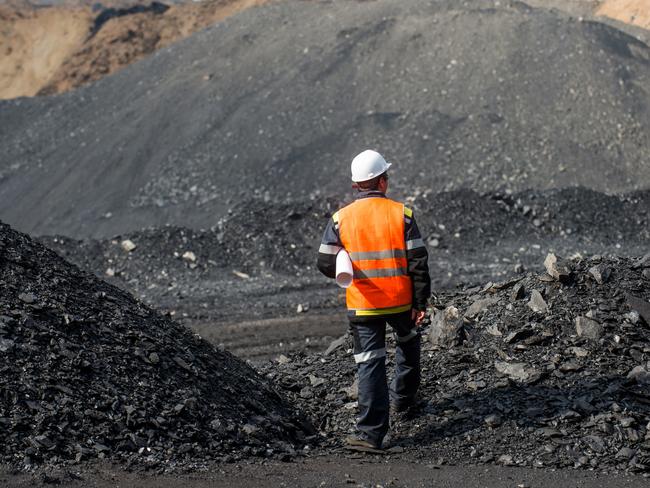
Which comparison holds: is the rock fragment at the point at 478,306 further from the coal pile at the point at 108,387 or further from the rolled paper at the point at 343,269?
the rolled paper at the point at 343,269

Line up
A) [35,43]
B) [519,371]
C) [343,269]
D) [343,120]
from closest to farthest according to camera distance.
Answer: [343,269]
[519,371]
[343,120]
[35,43]

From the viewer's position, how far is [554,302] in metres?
7.94

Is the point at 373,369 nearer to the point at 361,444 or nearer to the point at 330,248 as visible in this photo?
the point at 361,444

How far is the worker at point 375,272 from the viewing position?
253 inches

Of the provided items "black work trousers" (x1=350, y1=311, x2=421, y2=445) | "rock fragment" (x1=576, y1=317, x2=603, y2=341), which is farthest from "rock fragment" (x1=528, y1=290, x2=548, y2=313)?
"black work trousers" (x1=350, y1=311, x2=421, y2=445)

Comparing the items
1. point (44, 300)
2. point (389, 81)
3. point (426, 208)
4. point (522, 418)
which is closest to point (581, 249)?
point (426, 208)

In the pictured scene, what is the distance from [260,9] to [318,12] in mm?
1905

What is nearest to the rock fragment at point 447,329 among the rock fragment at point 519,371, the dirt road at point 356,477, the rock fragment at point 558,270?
the rock fragment at point 519,371

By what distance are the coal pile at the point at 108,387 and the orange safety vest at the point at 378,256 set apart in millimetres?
1149

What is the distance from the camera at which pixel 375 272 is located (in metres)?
6.43

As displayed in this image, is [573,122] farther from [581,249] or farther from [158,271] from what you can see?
[158,271]

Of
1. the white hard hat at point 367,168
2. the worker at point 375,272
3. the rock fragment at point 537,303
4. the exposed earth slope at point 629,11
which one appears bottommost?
the exposed earth slope at point 629,11

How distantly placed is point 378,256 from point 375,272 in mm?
104

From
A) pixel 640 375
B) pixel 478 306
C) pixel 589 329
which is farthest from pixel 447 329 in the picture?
pixel 640 375
